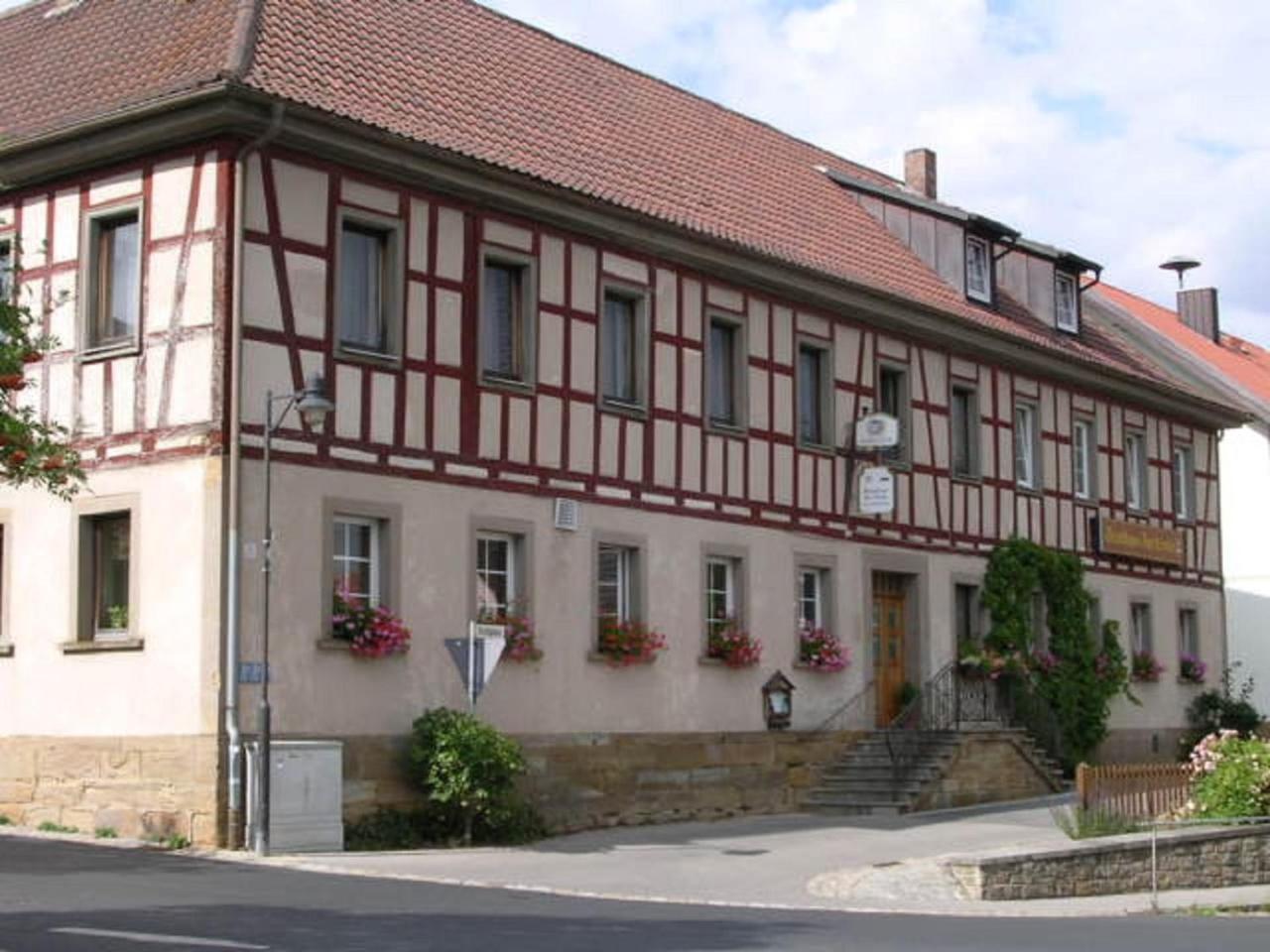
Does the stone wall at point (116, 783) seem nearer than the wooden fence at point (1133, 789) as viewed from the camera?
Yes

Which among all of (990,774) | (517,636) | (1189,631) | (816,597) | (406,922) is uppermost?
(816,597)

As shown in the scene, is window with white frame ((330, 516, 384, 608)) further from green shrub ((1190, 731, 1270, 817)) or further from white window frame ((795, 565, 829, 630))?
green shrub ((1190, 731, 1270, 817))

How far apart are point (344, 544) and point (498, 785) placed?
9.23 ft

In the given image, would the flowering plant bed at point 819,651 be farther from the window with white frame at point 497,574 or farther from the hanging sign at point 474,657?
the hanging sign at point 474,657

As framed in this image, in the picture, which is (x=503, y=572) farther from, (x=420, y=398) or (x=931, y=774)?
(x=931, y=774)

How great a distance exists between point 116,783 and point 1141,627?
2089 cm

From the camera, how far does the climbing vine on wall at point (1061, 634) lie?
31.0m

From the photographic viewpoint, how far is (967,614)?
1222 inches

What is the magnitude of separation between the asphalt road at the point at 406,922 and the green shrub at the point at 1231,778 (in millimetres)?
4758

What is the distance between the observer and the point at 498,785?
68.3 feet

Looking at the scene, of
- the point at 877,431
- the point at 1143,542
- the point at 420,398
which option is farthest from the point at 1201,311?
the point at 420,398

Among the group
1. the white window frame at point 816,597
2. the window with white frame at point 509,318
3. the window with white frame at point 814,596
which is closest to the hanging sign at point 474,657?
the window with white frame at point 509,318

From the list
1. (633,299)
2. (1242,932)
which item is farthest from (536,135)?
(1242,932)

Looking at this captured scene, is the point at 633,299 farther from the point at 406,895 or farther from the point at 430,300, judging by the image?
the point at 406,895
